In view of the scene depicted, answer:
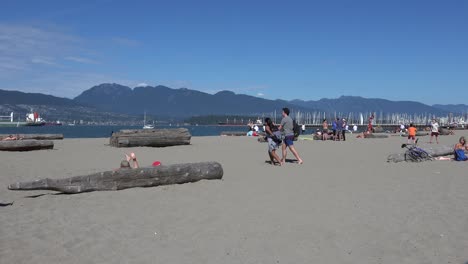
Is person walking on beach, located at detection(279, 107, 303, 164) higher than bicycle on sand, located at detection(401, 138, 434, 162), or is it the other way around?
person walking on beach, located at detection(279, 107, 303, 164)

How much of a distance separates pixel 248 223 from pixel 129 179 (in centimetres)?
358

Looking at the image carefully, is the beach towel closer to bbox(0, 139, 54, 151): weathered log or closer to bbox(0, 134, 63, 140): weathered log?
bbox(0, 139, 54, 151): weathered log

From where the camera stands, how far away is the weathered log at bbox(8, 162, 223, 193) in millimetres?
8133

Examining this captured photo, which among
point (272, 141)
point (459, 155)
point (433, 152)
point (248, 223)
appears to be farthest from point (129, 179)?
point (433, 152)

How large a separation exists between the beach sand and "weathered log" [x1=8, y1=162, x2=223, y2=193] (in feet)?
0.65

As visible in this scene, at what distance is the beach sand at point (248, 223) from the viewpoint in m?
5.07

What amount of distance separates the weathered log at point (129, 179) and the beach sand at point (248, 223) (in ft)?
0.65

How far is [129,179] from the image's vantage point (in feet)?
29.7

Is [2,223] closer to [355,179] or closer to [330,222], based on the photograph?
[330,222]

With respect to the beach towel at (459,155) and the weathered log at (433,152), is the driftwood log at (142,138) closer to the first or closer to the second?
the weathered log at (433,152)

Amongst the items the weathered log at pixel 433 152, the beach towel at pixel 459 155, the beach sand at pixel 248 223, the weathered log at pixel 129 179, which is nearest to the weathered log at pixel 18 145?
the beach sand at pixel 248 223

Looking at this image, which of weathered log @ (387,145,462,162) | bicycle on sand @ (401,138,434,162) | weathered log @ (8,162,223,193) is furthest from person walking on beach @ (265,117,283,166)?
bicycle on sand @ (401,138,434,162)

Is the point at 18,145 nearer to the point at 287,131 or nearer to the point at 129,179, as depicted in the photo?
the point at 287,131

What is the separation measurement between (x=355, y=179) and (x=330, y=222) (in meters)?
4.67
